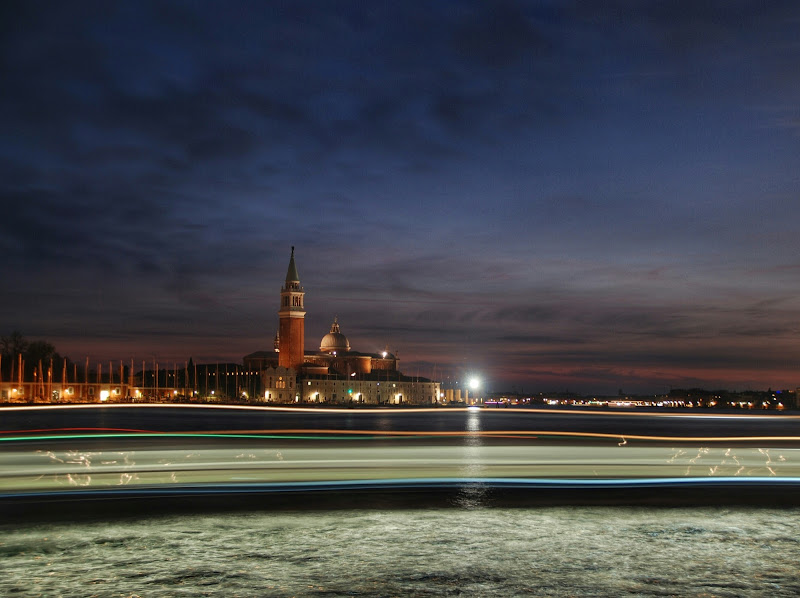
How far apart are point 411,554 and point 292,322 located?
554ft

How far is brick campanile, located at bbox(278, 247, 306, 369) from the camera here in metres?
175

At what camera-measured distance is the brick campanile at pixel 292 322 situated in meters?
175

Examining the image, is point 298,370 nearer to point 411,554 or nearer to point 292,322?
point 292,322

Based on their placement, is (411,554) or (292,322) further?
(292,322)

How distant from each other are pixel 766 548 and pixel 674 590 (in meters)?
2.66

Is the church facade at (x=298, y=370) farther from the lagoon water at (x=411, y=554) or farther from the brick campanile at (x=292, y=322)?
the lagoon water at (x=411, y=554)

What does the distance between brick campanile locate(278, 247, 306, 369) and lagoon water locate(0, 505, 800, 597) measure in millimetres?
164893

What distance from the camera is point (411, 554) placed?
8.08 metres

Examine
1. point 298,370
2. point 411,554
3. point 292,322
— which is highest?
point 292,322

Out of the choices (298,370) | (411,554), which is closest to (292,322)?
(298,370)

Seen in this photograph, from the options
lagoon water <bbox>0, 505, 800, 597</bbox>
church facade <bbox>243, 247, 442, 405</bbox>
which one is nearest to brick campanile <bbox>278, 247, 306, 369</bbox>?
church facade <bbox>243, 247, 442, 405</bbox>

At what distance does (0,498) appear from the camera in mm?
12898

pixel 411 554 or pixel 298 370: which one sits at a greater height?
pixel 298 370

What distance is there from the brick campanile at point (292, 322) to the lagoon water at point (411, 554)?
164893mm
